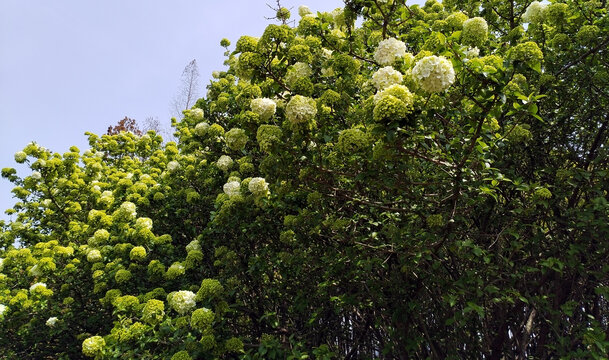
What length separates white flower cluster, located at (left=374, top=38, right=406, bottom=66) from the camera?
2.59m

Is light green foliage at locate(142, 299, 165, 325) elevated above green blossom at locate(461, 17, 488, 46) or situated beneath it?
situated beneath

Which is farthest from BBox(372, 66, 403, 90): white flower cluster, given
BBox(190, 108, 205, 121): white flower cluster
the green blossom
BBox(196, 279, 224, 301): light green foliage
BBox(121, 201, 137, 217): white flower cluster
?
BBox(121, 201, 137, 217): white flower cluster

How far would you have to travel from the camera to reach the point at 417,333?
3.70 metres

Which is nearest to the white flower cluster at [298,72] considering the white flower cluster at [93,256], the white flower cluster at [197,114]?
the white flower cluster at [197,114]

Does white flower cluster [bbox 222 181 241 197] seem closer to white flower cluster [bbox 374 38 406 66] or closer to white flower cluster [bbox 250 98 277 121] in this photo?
white flower cluster [bbox 250 98 277 121]

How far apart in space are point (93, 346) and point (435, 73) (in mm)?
3454

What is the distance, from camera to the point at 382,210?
130 inches

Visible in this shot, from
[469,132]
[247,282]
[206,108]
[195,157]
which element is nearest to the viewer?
[469,132]

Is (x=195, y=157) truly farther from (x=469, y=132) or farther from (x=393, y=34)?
(x=469, y=132)

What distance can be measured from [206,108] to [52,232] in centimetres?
340

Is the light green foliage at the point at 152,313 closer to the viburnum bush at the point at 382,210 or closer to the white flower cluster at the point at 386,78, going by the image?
the viburnum bush at the point at 382,210

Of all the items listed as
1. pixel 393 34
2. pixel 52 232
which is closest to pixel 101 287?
pixel 52 232

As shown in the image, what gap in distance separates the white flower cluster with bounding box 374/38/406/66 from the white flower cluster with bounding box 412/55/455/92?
2.40 feet

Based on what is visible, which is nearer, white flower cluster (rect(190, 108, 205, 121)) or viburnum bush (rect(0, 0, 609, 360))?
viburnum bush (rect(0, 0, 609, 360))
